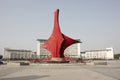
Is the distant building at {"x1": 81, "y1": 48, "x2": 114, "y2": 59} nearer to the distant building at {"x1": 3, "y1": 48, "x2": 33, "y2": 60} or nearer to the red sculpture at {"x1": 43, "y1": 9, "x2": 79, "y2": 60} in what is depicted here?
the distant building at {"x1": 3, "y1": 48, "x2": 33, "y2": 60}

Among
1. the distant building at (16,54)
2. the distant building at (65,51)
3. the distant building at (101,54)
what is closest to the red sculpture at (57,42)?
the distant building at (65,51)

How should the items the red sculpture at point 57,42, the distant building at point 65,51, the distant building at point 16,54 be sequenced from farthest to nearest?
1. the distant building at point 65,51
2. the distant building at point 16,54
3. the red sculpture at point 57,42

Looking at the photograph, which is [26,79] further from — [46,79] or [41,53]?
[41,53]

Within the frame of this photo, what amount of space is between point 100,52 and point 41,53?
33825 millimetres

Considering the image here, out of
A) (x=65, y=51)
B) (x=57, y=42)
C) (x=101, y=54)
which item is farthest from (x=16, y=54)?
(x=57, y=42)

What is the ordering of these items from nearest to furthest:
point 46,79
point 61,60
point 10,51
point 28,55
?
point 46,79, point 61,60, point 10,51, point 28,55

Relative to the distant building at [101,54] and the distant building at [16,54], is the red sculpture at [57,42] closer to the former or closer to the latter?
the distant building at [16,54]

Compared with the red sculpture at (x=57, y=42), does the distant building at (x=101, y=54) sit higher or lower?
lower

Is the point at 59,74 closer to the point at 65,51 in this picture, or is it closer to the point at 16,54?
the point at 65,51

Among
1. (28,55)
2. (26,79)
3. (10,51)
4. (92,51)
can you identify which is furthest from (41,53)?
(26,79)

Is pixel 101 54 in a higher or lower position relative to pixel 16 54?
lower

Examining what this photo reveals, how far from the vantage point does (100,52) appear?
93750 mm

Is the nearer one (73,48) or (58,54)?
(58,54)

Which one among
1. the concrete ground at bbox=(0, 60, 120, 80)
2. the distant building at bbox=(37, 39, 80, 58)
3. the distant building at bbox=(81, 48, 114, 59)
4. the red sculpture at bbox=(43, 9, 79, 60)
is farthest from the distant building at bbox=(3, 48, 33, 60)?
the concrete ground at bbox=(0, 60, 120, 80)
